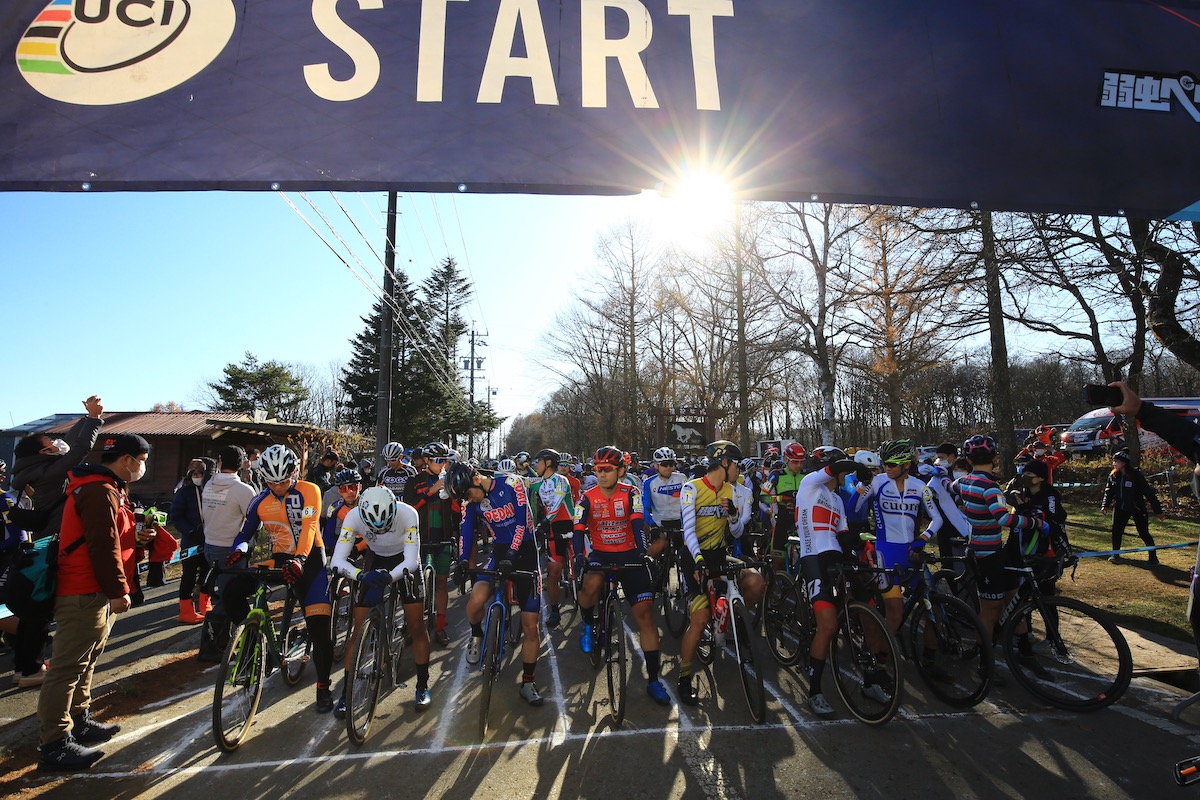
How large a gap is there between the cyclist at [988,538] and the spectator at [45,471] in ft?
28.1

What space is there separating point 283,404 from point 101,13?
175 feet

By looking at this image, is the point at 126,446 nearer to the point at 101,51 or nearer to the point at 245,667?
the point at 245,667

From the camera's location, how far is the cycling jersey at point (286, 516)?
5.39 meters

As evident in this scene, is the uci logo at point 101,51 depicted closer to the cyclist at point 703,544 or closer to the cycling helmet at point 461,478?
the cycling helmet at point 461,478

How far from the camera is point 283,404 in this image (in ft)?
168

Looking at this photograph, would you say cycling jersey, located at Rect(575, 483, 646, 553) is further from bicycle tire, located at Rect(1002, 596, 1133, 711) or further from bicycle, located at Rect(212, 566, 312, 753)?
bicycle tire, located at Rect(1002, 596, 1133, 711)

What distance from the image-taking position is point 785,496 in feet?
30.4

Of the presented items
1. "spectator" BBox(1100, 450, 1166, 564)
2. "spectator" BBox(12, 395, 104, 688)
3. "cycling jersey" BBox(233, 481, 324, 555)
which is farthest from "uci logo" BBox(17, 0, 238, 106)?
"spectator" BBox(1100, 450, 1166, 564)

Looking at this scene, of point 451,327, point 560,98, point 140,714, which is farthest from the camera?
point 451,327

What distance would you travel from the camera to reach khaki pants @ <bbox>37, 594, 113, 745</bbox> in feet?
13.4

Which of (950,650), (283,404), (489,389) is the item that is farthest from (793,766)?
(489,389)

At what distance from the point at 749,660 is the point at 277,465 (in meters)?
4.42

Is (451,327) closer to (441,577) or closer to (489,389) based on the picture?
(489,389)

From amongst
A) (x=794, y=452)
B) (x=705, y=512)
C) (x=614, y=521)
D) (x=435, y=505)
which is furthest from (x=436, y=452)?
(x=794, y=452)
